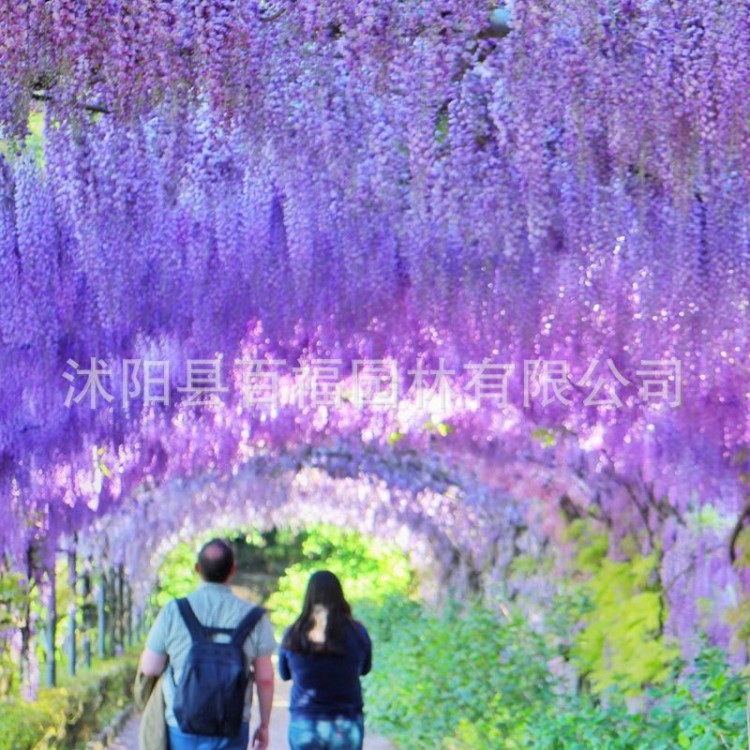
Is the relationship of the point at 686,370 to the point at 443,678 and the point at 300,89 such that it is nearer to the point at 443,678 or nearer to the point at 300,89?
the point at 300,89

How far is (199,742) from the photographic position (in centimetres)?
441

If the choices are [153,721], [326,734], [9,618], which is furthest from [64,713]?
[153,721]

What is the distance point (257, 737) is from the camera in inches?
176

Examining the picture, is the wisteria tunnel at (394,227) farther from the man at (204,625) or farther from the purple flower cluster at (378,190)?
the man at (204,625)

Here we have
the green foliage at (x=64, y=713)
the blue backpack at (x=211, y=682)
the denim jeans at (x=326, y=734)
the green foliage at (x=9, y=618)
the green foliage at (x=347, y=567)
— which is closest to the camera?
the blue backpack at (x=211, y=682)

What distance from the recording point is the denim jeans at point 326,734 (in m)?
5.06

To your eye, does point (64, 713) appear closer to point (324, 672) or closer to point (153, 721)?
point (324, 672)

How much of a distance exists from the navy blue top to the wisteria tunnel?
1.16 m

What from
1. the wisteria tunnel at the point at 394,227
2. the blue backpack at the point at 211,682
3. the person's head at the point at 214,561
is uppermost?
the wisteria tunnel at the point at 394,227

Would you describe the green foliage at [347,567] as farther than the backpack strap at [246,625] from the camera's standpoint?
Yes

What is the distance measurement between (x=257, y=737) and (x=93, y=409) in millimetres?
2989

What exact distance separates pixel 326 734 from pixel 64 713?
13.3 feet

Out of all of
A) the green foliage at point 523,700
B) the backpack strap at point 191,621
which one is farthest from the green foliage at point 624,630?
the backpack strap at point 191,621

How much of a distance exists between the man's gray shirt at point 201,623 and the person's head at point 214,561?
26 millimetres
